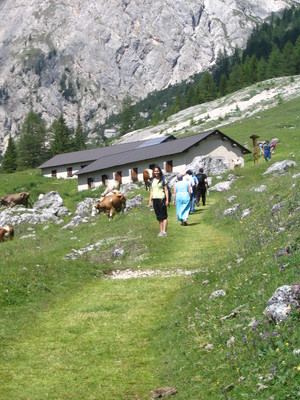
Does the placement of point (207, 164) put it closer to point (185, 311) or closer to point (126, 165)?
point (126, 165)

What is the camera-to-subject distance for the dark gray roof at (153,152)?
231ft

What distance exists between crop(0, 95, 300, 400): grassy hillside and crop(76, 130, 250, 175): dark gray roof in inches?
1972

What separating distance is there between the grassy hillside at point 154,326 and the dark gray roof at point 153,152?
164ft

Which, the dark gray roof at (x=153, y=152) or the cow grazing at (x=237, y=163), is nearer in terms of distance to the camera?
the cow grazing at (x=237, y=163)

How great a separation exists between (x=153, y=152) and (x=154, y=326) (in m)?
65.3

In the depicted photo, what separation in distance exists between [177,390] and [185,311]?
3347mm

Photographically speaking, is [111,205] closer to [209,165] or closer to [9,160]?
[209,165]

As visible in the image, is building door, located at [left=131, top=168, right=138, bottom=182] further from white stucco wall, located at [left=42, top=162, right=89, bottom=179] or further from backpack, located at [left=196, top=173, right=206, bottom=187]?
backpack, located at [left=196, top=173, right=206, bottom=187]

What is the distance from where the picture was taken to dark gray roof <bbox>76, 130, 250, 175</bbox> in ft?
231

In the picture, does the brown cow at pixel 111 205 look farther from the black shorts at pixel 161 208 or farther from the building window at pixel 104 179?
the building window at pixel 104 179

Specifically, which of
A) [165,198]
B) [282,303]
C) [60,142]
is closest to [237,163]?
[165,198]

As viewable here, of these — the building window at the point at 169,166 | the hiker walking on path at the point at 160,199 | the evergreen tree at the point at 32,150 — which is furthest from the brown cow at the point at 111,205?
the evergreen tree at the point at 32,150

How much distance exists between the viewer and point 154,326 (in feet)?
37.6

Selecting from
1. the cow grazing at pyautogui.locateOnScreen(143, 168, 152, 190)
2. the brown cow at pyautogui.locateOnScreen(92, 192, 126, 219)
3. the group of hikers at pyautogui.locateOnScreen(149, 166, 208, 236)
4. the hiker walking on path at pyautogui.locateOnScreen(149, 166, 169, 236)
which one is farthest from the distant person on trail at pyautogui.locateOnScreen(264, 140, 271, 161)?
the hiker walking on path at pyautogui.locateOnScreen(149, 166, 169, 236)
